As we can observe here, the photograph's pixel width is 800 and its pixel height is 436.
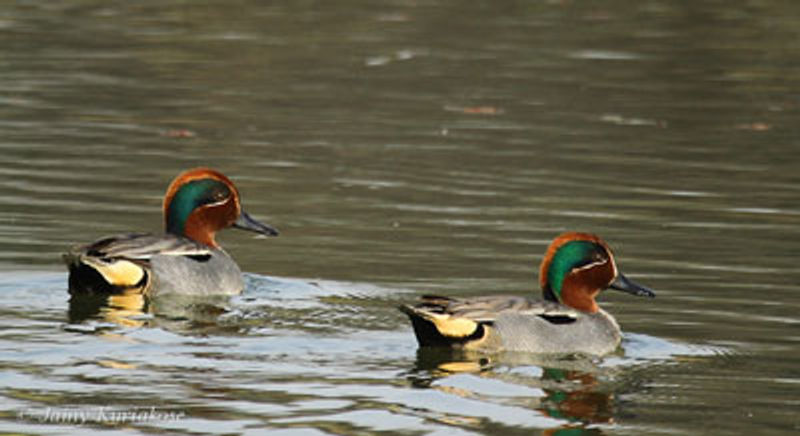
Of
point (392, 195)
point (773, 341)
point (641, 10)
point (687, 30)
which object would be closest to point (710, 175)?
point (392, 195)

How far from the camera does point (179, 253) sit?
43.1 ft

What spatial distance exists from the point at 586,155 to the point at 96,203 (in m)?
5.51

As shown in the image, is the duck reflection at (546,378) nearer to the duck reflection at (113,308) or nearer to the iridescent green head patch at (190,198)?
the duck reflection at (113,308)

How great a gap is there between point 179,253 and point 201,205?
32.7 inches

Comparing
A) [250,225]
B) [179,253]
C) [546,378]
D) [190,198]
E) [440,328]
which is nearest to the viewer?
[546,378]

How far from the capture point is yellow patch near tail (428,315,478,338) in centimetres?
1108

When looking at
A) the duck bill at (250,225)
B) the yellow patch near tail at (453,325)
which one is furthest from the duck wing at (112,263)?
the yellow patch near tail at (453,325)

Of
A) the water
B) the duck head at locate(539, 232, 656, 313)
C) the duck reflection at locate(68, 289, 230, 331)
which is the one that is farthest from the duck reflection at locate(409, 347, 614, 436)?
the duck reflection at locate(68, 289, 230, 331)

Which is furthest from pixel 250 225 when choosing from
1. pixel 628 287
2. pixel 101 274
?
pixel 628 287

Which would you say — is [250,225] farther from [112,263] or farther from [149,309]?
[149,309]

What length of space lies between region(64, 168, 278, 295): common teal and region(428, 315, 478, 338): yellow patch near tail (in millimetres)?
2474

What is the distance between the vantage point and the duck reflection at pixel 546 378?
988cm

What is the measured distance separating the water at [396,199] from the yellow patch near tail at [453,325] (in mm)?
147

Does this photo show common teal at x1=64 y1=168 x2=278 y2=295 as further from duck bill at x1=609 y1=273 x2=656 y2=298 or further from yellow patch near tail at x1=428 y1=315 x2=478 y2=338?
duck bill at x1=609 y1=273 x2=656 y2=298
